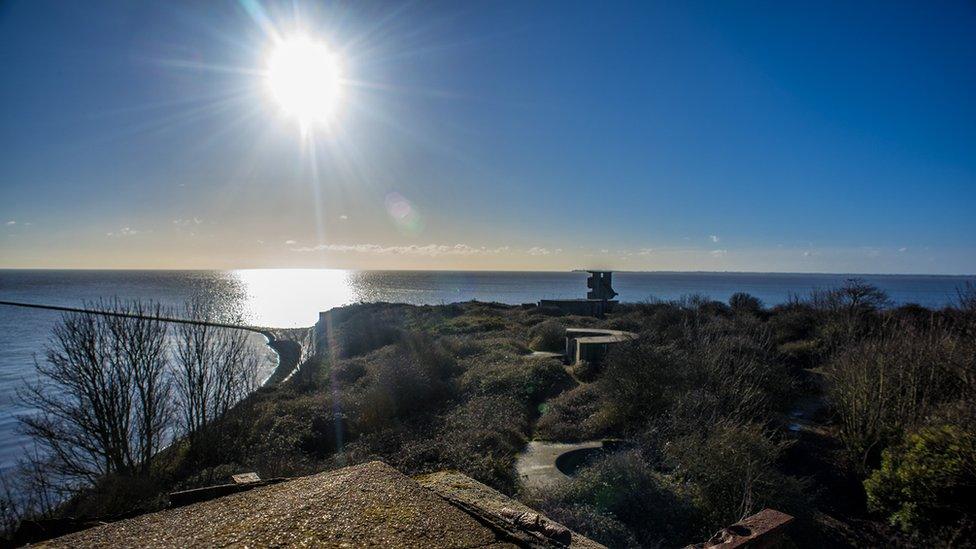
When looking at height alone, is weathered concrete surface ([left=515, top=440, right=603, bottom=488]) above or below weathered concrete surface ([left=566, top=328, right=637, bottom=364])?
below

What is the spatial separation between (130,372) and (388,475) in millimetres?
16622

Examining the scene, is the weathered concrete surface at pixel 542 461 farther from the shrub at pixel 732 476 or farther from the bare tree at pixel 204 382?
the bare tree at pixel 204 382

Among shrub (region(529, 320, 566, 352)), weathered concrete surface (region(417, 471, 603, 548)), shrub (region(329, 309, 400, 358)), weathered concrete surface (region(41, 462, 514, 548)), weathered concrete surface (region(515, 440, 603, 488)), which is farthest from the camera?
shrub (region(329, 309, 400, 358))

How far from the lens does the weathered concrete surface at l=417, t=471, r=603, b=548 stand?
1.33 metres

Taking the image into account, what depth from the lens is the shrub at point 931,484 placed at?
5.86 metres

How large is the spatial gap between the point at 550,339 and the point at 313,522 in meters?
21.7

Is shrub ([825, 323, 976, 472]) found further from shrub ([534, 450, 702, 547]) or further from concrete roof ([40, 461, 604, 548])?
concrete roof ([40, 461, 604, 548])

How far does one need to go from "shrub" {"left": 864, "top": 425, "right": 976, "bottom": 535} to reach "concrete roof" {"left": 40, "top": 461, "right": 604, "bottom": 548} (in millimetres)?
7134

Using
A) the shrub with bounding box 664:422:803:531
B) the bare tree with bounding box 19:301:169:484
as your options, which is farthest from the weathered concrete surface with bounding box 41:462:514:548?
the bare tree with bounding box 19:301:169:484

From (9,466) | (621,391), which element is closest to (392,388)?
(621,391)

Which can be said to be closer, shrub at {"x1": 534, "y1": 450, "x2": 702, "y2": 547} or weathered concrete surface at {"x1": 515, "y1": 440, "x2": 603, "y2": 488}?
shrub at {"x1": 534, "y1": 450, "x2": 702, "y2": 547}

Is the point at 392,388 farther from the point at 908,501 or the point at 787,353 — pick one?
the point at 787,353

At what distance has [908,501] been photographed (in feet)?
20.9

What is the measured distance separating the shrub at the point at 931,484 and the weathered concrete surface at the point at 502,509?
6.90 m
